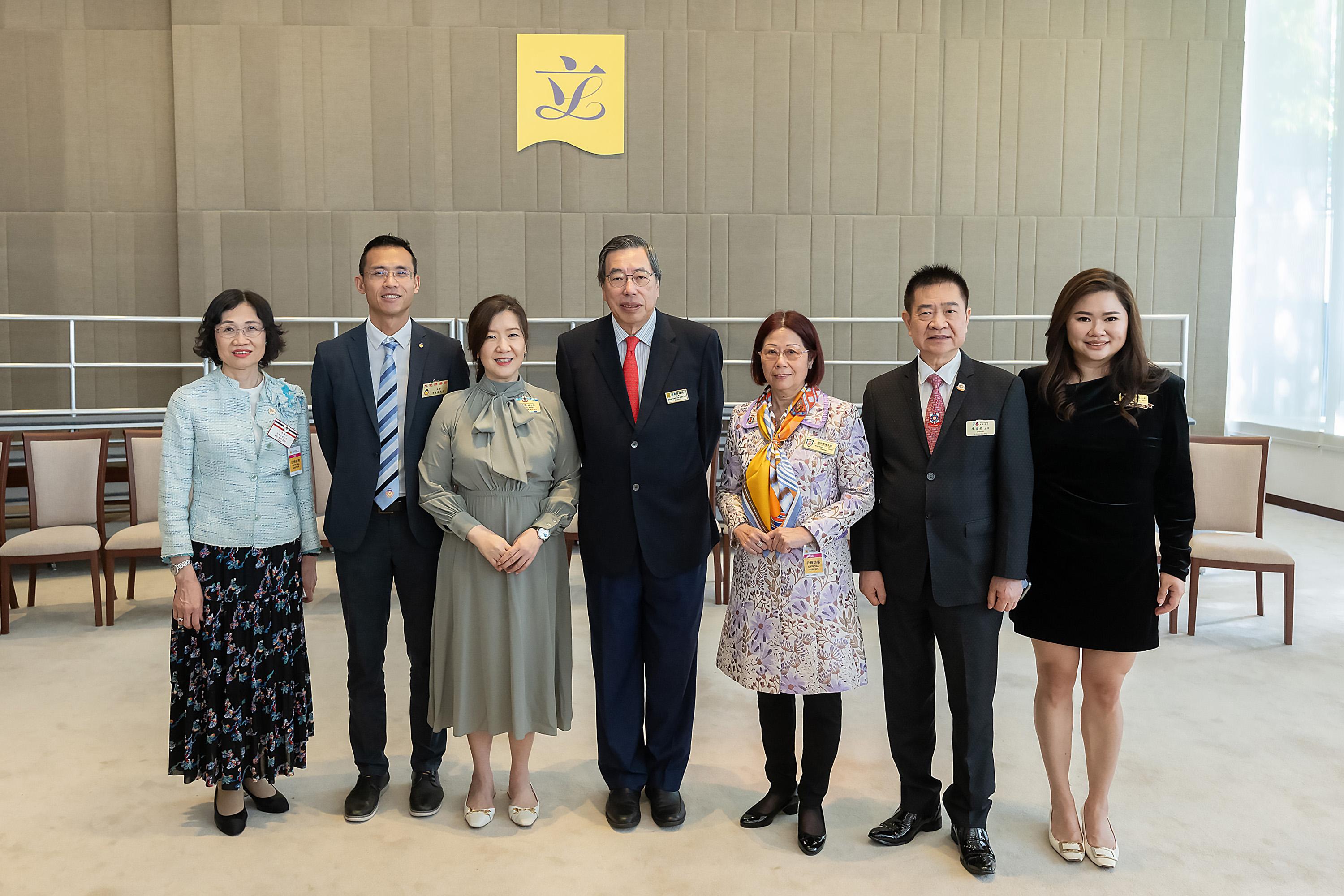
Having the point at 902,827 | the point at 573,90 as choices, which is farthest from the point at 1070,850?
the point at 573,90

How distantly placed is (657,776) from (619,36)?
635 cm

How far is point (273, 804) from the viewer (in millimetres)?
2547

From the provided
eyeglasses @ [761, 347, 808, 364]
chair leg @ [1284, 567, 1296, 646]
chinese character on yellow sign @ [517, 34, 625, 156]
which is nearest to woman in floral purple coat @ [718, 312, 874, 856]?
eyeglasses @ [761, 347, 808, 364]

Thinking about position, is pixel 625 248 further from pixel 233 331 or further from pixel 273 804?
pixel 273 804

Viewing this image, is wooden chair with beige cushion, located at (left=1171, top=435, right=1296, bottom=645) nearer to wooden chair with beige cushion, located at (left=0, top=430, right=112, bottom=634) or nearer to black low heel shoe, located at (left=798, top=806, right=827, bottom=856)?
black low heel shoe, located at (left=798, top=806, right=827, bottom=856)

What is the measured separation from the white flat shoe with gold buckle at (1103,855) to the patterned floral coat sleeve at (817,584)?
0.76 metres

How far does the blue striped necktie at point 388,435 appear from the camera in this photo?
2.47m

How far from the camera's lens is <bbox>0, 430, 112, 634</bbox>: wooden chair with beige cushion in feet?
14.4

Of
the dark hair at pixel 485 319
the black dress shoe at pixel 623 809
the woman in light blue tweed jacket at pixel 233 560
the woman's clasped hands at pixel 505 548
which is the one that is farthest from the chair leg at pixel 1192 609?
the woman in light blue tweed jacket at pixel 233 560

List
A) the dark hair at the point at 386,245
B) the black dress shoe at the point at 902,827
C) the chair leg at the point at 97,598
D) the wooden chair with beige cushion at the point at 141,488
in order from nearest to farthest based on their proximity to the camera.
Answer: the black dress shoe at the point at 902,827 < the dark hair at the point at 386,245 < the chair leg at the point at 97,598 < the wooden chair with beige cushion at the point at 141,488

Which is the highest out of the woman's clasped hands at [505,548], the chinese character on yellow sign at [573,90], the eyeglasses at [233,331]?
the chinese character on yellow sign at [573,90]

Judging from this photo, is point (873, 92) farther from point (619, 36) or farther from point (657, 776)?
point (657, 776)

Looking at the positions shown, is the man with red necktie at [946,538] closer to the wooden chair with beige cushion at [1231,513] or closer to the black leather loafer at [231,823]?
the black leather loafer at [231,823]

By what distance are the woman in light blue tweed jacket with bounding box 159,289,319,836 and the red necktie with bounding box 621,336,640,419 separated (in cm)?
93
